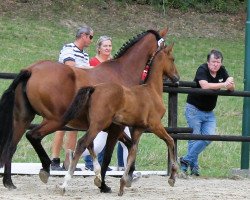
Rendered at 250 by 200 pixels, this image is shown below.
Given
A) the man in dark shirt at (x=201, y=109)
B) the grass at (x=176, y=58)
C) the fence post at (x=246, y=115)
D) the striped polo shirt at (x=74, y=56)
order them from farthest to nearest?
the grass at (x=176, y=58) < the fence post at (x=246, y=115) < the man in dark shirt at (x=201, y=109) < the striped polo shirt at (x=74, y=56)

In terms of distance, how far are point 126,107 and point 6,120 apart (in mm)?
1308

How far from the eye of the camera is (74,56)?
9.68 metres

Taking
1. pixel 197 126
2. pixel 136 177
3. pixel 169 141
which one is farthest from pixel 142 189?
pixel 197 126

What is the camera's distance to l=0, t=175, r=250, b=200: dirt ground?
8047mm

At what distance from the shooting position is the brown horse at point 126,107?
25.9 feet

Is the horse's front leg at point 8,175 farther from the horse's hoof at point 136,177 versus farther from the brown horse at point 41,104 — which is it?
the horse's hoof at point 136,177

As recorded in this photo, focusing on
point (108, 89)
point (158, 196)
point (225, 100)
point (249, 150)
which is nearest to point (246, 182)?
point (249, 150)

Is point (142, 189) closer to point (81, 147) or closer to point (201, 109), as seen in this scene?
point (81, 147)

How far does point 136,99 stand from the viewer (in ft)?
27.0

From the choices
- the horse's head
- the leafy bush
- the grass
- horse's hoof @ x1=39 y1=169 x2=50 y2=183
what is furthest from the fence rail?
the leafy bush

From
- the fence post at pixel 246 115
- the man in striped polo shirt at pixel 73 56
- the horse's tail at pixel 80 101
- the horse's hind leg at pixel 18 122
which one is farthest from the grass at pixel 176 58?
the horse's tail at pixel 80 101

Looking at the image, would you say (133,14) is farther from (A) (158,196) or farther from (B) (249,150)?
(A) (158,196)

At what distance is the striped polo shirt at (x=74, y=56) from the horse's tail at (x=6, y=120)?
1326mm

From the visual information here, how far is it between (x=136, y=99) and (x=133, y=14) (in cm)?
2084
